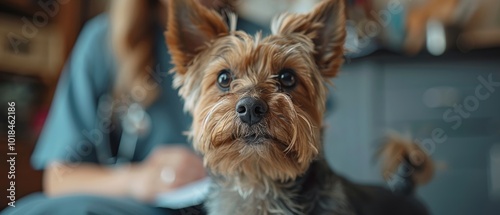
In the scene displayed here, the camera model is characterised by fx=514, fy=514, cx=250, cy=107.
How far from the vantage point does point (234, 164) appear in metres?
0.52

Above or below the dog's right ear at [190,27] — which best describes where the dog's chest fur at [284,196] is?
below

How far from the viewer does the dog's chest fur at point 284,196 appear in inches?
21.5

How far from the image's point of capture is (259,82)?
485 millimetres

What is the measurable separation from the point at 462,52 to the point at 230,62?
0.35 meters

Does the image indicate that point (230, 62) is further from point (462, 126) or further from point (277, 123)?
point (462, 126)

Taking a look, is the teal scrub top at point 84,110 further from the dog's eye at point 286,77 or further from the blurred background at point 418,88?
the dog's eye at point 286,77

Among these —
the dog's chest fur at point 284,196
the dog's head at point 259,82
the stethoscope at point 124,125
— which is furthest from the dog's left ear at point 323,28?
the stethoscope at point 124,125

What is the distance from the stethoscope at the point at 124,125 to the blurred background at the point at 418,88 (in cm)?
9

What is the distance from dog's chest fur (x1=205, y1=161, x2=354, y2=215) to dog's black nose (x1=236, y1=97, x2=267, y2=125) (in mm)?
106

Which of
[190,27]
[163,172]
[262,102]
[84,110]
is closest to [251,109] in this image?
[262,102]

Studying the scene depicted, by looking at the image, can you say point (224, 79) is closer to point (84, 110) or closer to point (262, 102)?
point (262, 102)

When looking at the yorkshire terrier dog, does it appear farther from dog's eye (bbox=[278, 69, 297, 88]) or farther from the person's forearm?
the person's forearm

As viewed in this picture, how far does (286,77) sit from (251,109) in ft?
0.20

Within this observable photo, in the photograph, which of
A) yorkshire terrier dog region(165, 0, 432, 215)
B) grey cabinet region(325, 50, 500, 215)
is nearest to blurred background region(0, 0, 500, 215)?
grey cabinet region(325, 50, 500, 215)
